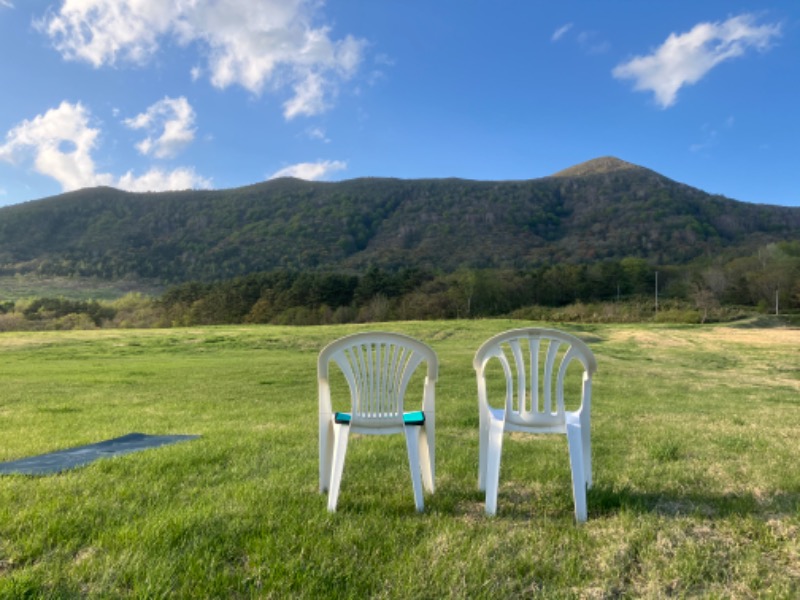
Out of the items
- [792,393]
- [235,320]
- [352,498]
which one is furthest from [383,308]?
[352,498]

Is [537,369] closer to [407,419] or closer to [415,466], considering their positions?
[407,419]

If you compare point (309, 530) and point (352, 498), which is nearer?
point (309, 530)

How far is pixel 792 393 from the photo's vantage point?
1342 cm

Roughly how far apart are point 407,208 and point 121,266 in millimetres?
59751

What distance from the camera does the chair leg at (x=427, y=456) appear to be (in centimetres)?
357

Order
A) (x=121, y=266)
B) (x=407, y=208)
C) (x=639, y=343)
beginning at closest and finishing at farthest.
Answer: (x=639, y=343), (x=121, y=266), (x=407, y=208)

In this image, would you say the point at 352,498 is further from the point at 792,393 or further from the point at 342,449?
the point at 792,393

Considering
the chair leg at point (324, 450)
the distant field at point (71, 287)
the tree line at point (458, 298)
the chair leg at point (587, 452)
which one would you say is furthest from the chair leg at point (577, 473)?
the distant field at point (71, 287)

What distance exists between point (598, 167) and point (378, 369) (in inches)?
6373

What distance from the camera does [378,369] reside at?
355cm

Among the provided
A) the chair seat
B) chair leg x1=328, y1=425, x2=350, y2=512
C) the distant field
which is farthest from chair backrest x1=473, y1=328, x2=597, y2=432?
the distant field

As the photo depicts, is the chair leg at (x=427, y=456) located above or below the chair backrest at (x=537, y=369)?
below

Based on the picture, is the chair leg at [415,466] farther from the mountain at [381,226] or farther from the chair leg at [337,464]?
the mountain at [381,226]

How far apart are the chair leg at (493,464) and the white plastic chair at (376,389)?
1.38 ft
